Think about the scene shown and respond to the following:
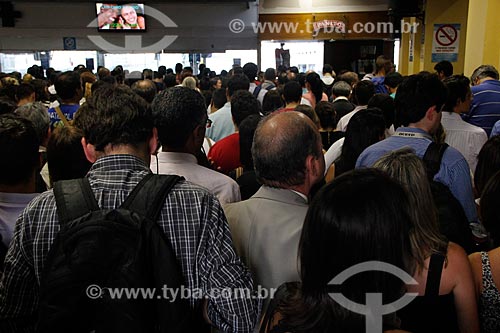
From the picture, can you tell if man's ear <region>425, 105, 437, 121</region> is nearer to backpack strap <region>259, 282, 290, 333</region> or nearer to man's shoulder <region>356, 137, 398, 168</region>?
man's shoulder <region>356, 137, 398, 168</region>

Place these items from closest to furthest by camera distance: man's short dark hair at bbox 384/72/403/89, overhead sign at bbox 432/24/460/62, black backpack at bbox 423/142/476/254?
black backpack at bbox 423/142/476/254, man's short dark hair at bbox 384/72/403/89, overhead sign at bbox 432/24/460/62

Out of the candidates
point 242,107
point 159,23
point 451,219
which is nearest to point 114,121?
point 451,219

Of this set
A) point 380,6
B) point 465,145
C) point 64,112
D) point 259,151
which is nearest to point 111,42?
point 380,6

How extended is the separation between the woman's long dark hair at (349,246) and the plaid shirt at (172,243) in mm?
370

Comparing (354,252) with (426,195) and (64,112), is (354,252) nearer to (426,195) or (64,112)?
(426,195)

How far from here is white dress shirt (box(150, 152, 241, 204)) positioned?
2250 mm

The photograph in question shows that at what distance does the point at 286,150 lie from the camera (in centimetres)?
178

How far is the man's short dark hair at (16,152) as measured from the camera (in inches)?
79.2

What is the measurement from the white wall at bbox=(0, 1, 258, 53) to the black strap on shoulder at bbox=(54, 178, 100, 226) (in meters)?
11.2

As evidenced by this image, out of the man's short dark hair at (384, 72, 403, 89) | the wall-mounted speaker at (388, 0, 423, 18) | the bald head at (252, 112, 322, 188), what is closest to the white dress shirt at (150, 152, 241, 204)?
the bald head at (252, 112, 322, 188)

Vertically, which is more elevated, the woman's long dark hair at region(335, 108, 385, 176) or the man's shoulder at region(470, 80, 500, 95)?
the man's shoulder at region(470, 80, 500, 95)

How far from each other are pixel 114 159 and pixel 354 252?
2.63 feet

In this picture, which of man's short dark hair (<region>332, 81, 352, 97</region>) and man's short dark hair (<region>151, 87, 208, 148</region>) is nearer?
man's short dark hair (<region>151, 87, 208, 148</region>)
